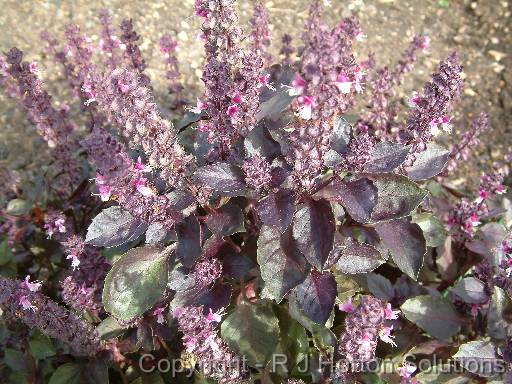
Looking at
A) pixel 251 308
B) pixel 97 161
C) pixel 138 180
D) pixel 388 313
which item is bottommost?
pixel 251 308

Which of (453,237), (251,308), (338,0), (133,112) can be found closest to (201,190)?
(133,112)

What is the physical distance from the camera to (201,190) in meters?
1.70

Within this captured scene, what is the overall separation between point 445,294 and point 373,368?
0.85m

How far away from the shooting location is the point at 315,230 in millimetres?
1583

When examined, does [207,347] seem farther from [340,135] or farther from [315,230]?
[340,135]

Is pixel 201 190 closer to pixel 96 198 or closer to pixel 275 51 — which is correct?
pixel 96 198

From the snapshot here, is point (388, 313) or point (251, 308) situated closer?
point (388, 313)

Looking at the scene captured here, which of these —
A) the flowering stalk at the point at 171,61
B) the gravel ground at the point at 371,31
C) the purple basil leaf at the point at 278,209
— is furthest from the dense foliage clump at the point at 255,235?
the gravel ground at the point at 371,31

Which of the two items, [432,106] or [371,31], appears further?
[371,31]

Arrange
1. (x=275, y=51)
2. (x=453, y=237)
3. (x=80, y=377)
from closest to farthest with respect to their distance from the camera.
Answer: (x=80, y=377) < (x=453, y=237) < (x=275, y=51)

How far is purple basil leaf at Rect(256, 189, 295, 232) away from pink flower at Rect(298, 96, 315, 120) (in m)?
0.32

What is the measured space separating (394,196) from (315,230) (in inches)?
10.8

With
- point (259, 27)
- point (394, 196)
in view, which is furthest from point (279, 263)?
point (259, 27)

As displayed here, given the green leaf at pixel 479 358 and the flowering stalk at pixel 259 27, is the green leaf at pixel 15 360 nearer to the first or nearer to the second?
the flowering stalk at pixel 259 27
